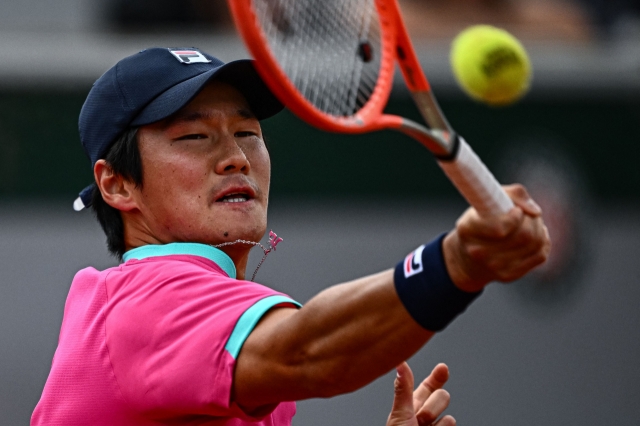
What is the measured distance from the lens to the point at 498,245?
1748mm

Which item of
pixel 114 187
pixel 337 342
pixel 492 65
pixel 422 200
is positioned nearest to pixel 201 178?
pixel 114 187

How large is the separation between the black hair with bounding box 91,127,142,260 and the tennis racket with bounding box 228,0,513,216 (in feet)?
1.98

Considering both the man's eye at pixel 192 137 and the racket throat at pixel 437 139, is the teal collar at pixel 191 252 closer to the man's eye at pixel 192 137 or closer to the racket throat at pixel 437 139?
the man's eye at pixel 192 137

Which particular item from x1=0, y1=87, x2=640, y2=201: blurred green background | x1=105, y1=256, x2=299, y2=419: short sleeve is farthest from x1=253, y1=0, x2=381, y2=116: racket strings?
x1=0, y1=87, x2=640, y2=201: blurred green background

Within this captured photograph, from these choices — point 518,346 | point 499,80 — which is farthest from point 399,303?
point 518,346

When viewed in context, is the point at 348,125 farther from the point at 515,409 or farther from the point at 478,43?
the point at 515,409

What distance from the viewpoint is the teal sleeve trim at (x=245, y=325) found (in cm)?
195

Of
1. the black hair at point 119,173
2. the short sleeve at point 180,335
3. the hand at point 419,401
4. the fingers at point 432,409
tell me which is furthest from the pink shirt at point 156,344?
the fingers at point 432,409

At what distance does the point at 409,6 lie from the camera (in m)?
7.54

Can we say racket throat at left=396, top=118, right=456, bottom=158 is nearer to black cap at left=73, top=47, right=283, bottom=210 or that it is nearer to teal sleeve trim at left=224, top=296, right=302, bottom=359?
teal sleeve trim at left=224, top=296, right=302, bottom=359

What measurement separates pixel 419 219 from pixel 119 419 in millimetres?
4915

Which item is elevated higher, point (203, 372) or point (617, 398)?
point (203, 372)

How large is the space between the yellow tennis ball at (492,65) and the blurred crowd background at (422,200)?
335 centimetres

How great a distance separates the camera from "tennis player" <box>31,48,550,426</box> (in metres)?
1.81
